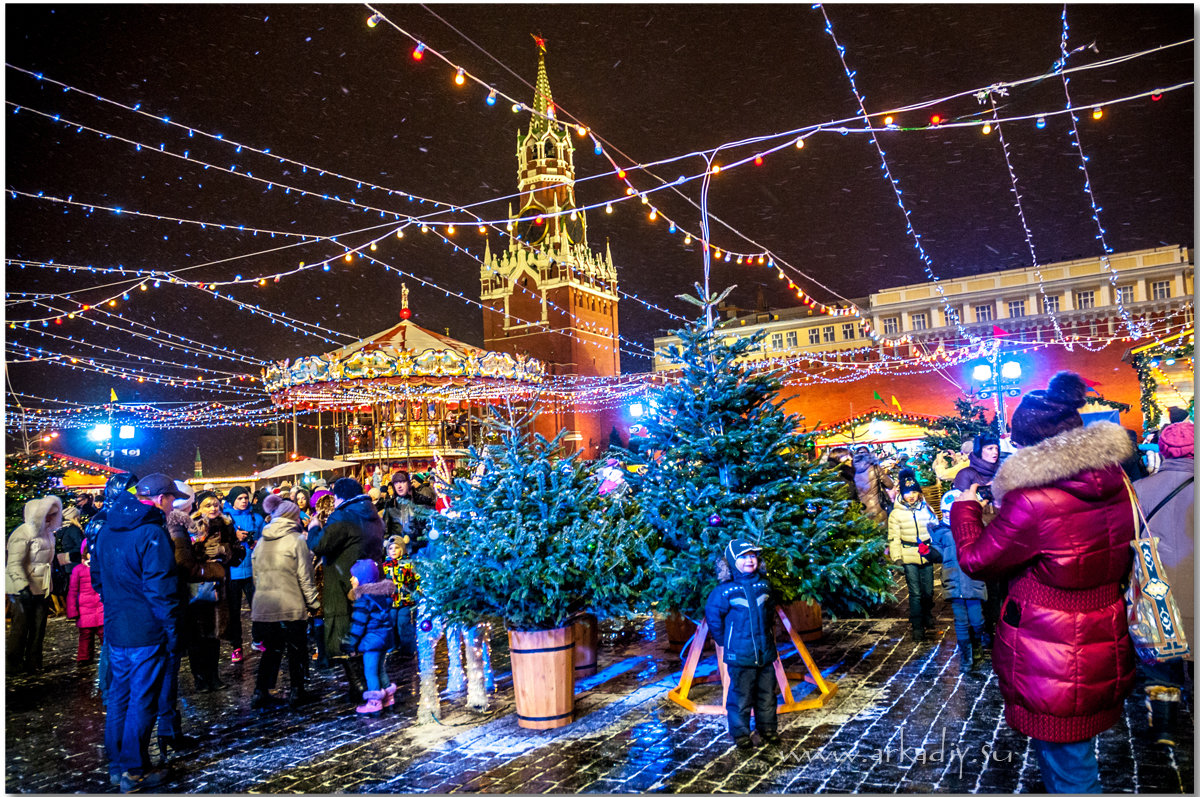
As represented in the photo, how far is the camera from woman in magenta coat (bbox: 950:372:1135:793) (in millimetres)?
2857

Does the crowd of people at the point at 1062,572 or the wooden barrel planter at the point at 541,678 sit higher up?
the crowd of people at the point at 1062,572

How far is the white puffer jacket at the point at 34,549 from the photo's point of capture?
7.74 metres

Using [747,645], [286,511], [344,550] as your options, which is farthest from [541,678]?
[286,511]

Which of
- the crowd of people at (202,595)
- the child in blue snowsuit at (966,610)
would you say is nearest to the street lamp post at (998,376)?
the child in blue snowsuit at (966,610)

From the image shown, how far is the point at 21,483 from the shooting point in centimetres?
1159

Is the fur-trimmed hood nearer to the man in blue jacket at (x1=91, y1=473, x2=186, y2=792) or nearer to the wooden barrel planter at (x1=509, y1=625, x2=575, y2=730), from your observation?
the wooden barrel planter at (x1=509, y1=625, x2=575, y2=730)

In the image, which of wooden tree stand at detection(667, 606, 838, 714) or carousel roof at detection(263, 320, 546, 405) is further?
carousel roof at detection(263, 320, 546, 405)

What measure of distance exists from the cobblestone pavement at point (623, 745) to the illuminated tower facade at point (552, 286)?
4750cm

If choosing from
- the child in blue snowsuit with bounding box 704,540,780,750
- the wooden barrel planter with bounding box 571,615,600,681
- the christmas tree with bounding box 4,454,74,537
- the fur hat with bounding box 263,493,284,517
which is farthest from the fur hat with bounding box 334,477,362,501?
the christmas tree with bounding box 4,454,74,537

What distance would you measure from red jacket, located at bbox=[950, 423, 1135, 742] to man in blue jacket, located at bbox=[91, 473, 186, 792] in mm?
4334

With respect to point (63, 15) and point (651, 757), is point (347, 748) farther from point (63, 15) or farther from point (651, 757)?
point (63, 15)

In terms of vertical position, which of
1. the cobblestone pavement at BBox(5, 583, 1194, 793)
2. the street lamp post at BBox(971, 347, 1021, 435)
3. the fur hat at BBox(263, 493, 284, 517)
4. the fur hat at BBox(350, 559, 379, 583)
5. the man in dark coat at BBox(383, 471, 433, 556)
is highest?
the street lamp post at BBox(971, 347, 1021, 435)

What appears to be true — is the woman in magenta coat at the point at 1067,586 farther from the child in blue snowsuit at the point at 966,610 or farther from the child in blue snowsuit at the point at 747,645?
the child in blue snowsuit at the point at 966,610

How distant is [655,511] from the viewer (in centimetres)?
567
